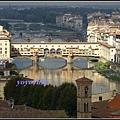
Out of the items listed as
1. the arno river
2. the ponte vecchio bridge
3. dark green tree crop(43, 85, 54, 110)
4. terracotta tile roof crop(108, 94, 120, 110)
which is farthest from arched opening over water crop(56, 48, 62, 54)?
terracotta tile roof crop(108, 94, 120, 110)

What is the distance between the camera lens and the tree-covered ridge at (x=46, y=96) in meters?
8.38

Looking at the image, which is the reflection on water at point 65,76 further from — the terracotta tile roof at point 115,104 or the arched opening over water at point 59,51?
the terracotta tile roof at point 115,104

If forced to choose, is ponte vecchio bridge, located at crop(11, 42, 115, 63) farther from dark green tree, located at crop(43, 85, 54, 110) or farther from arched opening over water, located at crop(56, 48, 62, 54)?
dark green tree, located at crop(43, 85, 54, 110)

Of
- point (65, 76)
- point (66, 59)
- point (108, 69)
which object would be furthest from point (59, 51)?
point (65, 76)

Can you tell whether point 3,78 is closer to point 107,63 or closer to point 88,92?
point 88,92

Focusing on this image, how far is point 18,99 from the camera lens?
9.44 metres

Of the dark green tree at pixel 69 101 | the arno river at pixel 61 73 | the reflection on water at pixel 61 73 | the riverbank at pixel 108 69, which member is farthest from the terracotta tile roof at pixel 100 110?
the riverbank at pixel 108 69

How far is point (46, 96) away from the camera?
8.92 metres

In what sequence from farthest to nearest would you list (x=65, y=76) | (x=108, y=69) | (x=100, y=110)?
(x=108, y=69) < (x=65, y=76) < (x=100, y=110)

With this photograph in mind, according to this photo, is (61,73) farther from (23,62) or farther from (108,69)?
(23,62)

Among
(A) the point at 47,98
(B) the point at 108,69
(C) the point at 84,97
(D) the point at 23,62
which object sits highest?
(C) the point at 84,97

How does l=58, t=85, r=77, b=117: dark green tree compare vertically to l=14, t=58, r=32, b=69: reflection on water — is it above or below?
above

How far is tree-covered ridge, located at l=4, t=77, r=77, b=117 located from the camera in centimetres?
838

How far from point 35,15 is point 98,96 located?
1467 inches
